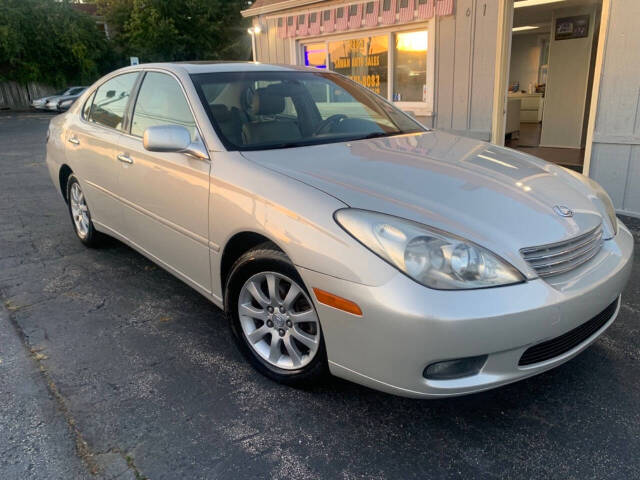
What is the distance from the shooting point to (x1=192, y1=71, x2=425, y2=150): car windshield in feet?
9.62

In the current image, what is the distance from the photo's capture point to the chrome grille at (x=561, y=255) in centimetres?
207

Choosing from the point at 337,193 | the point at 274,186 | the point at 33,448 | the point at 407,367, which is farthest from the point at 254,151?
the point at 33,448

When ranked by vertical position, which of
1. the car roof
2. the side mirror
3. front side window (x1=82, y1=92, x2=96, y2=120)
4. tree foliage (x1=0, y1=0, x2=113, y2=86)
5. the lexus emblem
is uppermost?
tree foliage (x1=0, y1=0, x2=113, y2=86)

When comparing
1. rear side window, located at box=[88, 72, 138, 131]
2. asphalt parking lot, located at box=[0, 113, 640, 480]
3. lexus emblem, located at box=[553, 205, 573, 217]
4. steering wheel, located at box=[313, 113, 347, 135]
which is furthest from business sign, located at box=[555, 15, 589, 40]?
rear side window, located at box=[88, 72, 138, 131]

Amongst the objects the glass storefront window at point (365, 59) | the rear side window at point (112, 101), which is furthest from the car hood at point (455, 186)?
the glass storefront window at point (365, 59)

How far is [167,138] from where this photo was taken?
8.91 feet

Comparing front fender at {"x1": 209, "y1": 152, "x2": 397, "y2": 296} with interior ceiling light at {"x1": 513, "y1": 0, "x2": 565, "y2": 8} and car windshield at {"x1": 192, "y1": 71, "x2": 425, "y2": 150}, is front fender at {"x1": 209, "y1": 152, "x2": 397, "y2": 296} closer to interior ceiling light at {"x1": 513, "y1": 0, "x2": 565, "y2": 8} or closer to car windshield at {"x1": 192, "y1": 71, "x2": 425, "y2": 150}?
car windshield at {"x1": 192, "y1": 71, "x2": 425, "y2": 150}

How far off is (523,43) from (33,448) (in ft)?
46.8

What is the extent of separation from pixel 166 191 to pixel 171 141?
0.43 metres

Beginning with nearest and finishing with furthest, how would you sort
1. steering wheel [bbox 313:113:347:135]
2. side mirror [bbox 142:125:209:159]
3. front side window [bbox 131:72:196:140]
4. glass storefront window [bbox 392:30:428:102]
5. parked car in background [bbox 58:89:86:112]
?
1. side mirror [bbox 142:125:209:159]
2. front side window [bbox 131:72:196:140]
3. steering wheel [bbox 313:113:347:135]
4. glass storefront window [bbox 392:30:428:102]
5. parked car in background [bbox 58:89:86:112]

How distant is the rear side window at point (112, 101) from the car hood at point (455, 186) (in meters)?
1.62

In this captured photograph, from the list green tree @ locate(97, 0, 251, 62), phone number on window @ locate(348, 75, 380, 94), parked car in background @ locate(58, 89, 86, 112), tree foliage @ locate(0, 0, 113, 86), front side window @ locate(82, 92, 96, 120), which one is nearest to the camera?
front side window @ locate(82, 92, 96, 120)

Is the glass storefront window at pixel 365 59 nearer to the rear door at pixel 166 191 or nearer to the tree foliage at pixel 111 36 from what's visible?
the rear door at pixel 166 191

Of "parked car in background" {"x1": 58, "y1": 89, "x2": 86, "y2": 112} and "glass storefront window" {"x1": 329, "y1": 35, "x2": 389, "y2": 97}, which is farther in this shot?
"parked car in background" {"x1": 58, "y1": 89, "x2": 86, "y2": 112}
